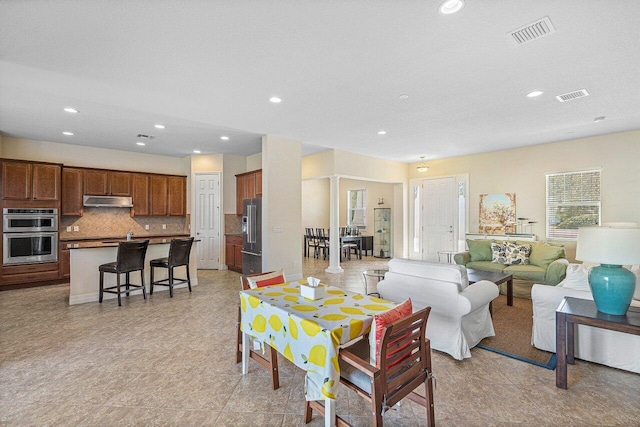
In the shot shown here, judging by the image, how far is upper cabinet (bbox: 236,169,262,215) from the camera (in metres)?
6.68

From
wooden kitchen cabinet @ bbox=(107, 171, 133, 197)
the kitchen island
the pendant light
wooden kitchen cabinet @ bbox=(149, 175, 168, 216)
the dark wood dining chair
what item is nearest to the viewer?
the kitchen island

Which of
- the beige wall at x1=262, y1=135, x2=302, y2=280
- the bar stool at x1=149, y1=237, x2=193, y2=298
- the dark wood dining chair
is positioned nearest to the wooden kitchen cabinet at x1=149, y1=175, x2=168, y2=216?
the bar stool at x1=149, y1=237, x2=193, y2=298

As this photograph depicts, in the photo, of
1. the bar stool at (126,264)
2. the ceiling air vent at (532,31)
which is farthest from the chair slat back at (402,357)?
the bar stool at (126,264)

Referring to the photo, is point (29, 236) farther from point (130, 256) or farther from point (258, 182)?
point (258, 182)

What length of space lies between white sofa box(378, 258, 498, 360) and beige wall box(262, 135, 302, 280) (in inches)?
114

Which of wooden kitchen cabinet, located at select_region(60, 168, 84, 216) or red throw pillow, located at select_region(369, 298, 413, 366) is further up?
wooden kitchen cabinet, located at select_region(60, 168, 84, 216)

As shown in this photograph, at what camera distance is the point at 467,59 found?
2920 mm

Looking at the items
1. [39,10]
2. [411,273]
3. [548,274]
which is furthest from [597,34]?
[39,10]

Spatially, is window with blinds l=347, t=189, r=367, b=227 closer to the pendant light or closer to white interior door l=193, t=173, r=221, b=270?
the pendant light

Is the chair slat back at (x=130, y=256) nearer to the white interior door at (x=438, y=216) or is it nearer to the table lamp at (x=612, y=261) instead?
the table lamp at (x=612, y=261)

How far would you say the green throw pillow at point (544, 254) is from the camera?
16.8 ft

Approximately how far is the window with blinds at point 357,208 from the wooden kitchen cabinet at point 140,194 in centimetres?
668

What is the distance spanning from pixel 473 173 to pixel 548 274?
3417mm

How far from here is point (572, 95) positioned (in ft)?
12.4
